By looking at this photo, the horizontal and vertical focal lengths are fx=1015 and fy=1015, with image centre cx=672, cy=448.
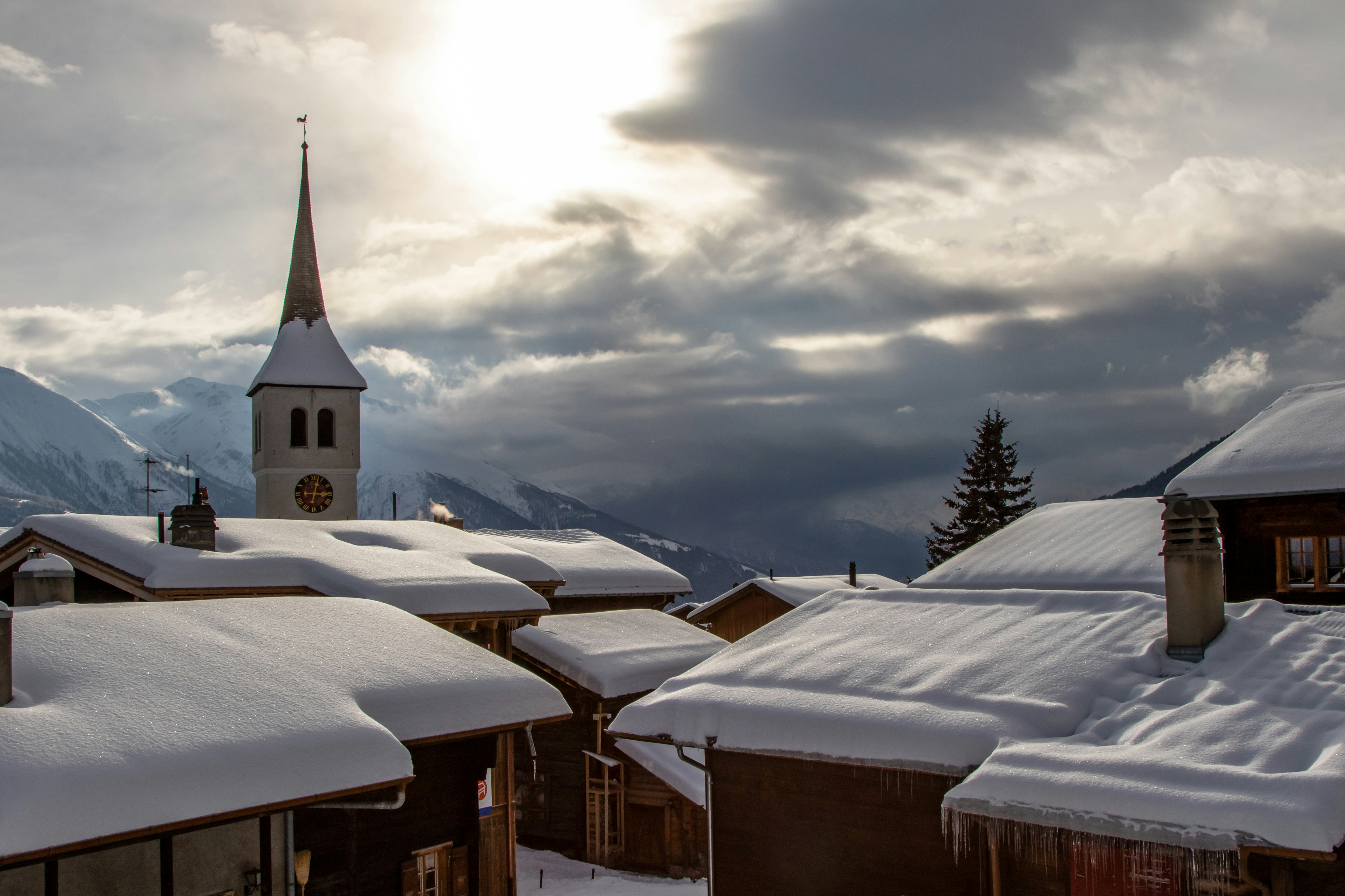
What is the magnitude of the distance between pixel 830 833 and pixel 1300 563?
13358 mm

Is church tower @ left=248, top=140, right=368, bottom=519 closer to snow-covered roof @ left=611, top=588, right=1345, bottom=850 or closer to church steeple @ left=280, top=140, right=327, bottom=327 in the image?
church steeple @ left=280, top=140, right=327, bottom=327

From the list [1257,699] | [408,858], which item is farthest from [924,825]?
[408,858]

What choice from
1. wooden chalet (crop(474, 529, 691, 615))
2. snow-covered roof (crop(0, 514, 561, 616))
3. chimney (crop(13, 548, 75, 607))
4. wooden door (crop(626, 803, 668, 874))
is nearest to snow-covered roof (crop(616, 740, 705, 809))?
wooden door (crop(626, 803, 668, 874))

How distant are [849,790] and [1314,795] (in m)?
5.12

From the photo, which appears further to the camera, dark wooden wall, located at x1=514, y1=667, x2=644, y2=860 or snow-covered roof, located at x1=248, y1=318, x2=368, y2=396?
snow-covered roof, located at x1=248, y1=318, x2=368, y2=396

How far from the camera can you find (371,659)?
1316 centimetres

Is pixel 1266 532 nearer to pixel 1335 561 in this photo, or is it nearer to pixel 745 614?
pixel 1335 561

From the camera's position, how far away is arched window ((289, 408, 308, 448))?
144 ft

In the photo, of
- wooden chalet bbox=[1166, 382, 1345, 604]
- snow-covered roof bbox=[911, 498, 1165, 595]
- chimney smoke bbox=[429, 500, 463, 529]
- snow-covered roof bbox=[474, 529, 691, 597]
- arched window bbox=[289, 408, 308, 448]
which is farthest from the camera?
arched window bbox=[289, 408, 308, 448]

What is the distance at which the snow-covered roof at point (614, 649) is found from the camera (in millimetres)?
22703

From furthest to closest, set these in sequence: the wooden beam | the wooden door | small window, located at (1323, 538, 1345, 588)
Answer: the wooden door → small window, located at (1323, 538, 1345, 588) → the wooden beam

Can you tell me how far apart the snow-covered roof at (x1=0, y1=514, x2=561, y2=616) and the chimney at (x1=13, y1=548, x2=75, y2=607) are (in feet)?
10.3

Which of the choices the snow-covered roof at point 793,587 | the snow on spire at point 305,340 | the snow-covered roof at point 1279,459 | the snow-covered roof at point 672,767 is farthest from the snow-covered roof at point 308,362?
the snow-covered roof at point 1279,459

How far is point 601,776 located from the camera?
2280 cm
